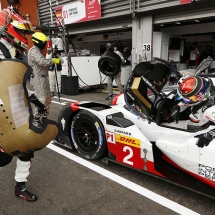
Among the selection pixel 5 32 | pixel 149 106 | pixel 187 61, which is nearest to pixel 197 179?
pixel 149 106

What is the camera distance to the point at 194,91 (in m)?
2.27

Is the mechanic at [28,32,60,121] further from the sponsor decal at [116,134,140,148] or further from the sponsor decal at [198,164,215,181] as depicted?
the sponsor decal at [198,164,215,181]

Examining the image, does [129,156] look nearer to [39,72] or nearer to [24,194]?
[24,194]

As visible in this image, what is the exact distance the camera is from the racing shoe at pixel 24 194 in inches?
92.4

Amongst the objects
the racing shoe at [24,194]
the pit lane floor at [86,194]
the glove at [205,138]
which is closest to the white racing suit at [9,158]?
the racing shoe at [24,194]

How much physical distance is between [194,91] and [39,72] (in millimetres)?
3204

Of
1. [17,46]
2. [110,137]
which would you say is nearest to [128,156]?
[110,137]

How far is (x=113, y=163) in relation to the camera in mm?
3072

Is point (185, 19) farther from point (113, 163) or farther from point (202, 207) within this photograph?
point (202, 207)

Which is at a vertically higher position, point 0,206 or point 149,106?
point 149,106

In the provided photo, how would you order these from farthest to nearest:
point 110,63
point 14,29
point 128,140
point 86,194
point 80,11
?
point 80,11 < point 110,63 < point 128,140 < point 86,194 < point 14,29

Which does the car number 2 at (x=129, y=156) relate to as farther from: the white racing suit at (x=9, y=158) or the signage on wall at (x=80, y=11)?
the signage on wall at (x=80, y=11)

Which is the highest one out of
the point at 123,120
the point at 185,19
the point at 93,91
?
the point at 185,19

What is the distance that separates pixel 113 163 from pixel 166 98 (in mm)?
1146
